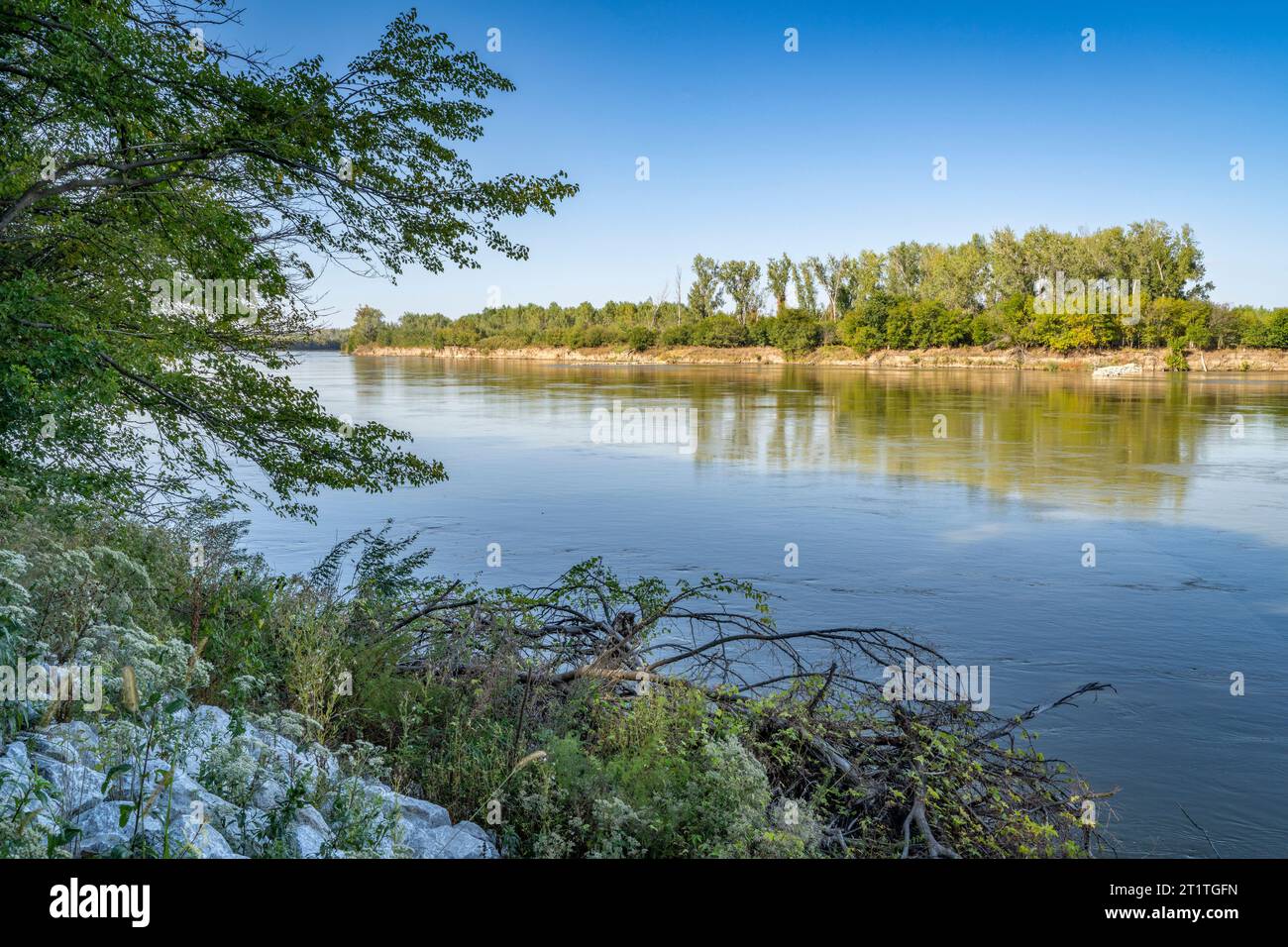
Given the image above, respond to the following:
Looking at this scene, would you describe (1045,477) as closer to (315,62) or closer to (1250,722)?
(1250,722)

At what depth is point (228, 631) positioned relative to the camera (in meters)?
7.90

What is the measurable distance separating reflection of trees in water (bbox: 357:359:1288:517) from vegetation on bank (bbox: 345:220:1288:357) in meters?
33.1

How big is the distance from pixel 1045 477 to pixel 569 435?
16.2 meters

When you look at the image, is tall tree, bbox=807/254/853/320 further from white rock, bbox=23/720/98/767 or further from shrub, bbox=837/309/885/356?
white rock, bbox=23/720/98/767

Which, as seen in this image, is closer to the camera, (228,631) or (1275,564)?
(228,631)

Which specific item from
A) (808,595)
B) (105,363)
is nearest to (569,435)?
(808,595)

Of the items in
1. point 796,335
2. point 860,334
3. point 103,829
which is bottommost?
point 103,829

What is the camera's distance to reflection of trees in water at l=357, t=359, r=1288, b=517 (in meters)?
24.5

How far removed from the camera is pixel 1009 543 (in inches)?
656
